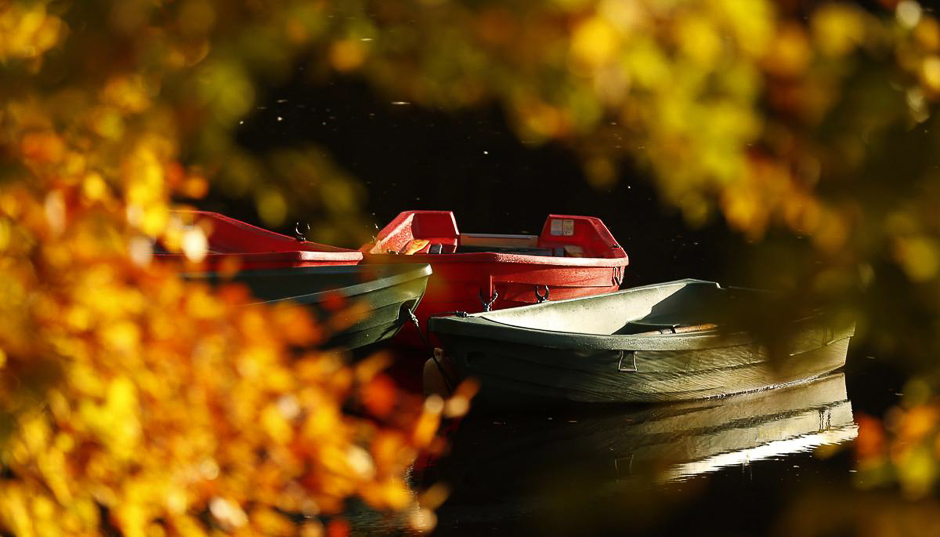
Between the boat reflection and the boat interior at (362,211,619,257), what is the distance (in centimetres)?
301

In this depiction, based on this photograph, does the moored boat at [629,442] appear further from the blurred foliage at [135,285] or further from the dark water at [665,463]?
the blurred foliage at [135,285]

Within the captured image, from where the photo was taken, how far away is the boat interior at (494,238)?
11.8 m

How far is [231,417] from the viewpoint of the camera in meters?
3.66

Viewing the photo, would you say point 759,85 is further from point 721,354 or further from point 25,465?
point 721,354

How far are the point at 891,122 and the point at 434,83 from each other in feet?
2.24

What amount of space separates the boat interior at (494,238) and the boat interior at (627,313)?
3.90 ft

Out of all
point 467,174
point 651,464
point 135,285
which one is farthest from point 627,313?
point 467,174

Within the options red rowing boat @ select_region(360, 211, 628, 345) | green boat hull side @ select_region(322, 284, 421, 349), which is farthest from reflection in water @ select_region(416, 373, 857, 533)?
red rowing boat @ select_region(360, 211, 628, 345)

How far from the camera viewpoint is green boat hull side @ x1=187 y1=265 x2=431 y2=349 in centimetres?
843

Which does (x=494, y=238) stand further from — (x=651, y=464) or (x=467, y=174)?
(x=467, y=174)

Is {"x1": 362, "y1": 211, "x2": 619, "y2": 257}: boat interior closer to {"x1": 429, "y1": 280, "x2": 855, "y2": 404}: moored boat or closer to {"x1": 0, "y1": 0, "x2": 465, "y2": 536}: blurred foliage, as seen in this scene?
{"x1": 429, "y1": 280, "x2": 855, "y2": 404}: moored boat

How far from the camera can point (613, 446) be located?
796 centimetres

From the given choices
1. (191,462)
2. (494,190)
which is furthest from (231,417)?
(494,190)

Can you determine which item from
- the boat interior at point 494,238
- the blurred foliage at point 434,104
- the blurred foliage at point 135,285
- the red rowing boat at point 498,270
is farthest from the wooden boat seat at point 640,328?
the blurred foliage at point 434,104
